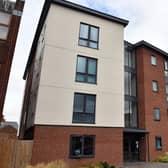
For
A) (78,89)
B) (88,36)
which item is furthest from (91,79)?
(88,36)

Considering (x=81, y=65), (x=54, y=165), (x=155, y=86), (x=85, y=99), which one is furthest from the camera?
(x=155, y=86)

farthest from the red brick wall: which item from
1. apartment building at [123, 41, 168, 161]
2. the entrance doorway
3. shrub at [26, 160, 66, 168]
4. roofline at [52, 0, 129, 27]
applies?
shrub at [26, 160, 66, 168]

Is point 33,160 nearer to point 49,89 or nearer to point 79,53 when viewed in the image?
point 49,89

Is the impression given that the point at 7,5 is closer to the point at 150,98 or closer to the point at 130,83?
the point at 130,83

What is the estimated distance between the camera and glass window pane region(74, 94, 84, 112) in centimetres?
1382

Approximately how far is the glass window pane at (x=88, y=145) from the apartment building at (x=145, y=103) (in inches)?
176

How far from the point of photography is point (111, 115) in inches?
583

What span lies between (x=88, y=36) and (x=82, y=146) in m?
8.78

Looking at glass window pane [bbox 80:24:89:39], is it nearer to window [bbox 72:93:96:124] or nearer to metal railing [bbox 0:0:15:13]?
window [bbox 72:93:96:124]

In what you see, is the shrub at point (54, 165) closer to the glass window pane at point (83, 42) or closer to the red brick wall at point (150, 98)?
the glass window pane at point (83, 42)

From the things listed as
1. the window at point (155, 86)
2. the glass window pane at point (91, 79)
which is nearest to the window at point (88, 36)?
the glass window pane at point (91, 79)

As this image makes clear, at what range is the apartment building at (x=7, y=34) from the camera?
10429 millimetres

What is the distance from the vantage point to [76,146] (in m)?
13.1

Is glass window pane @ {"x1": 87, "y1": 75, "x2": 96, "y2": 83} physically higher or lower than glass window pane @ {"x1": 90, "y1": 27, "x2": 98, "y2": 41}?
lower
